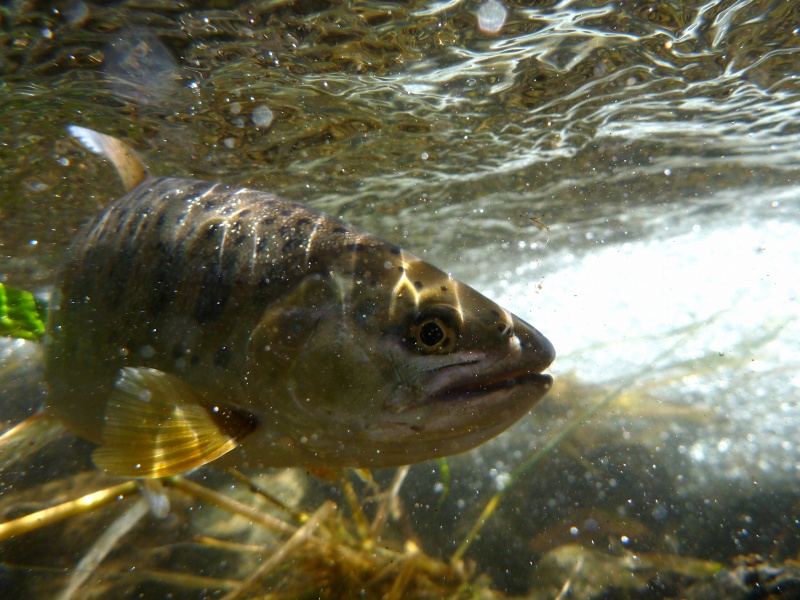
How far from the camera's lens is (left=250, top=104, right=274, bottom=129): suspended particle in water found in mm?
5552

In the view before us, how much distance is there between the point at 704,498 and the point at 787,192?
11.8 metres

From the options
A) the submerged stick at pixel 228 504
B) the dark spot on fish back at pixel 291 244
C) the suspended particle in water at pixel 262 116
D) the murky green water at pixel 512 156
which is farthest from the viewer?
the suspended particle in water at pixel 262 116

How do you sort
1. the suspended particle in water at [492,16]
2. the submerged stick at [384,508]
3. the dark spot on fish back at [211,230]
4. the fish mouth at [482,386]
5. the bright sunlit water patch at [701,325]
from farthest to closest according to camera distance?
the bright sunlit water patch at [701,325] → the suspended particle in water at [492,16] → the submerged stick at [384,508] → the dark spot on fish back at [211,230] → the fish mouth at [482,386]

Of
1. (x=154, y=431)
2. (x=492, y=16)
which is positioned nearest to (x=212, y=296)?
(x=154, y=431)

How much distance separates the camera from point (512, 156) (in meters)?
8.04

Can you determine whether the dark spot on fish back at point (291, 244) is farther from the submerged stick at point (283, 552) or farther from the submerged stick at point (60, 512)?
the submerged stick at point (60, 512)

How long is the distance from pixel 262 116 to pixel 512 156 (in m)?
4.50

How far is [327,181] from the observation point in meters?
8.17

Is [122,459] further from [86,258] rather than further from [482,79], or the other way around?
[482,79]

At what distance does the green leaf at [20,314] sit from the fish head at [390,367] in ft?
13.2

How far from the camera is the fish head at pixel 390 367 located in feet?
6.20

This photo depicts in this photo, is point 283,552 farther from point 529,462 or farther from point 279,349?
point 529,462

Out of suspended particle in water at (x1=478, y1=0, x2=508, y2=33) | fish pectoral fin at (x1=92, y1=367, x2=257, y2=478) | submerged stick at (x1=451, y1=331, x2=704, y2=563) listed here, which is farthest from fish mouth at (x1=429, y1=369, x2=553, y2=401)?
suspended particle in water at (x1=478, y1=0, x2=508, y2=33)

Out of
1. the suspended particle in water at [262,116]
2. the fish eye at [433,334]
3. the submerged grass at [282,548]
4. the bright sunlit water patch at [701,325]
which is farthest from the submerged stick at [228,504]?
the suspended particle in water at [262,116]
